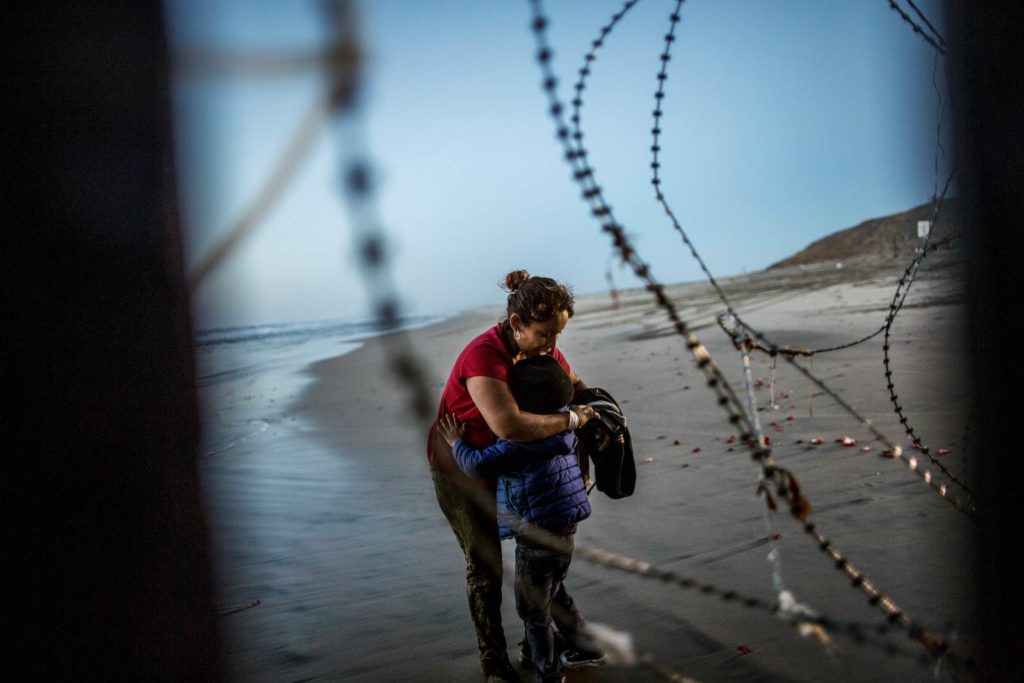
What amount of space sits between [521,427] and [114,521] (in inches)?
57.4

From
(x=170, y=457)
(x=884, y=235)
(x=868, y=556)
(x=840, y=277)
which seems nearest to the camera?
(x=170, y=457)

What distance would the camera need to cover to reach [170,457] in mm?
1311

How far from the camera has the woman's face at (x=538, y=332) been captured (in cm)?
Answer: 259

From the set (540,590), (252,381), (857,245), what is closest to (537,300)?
(540,590)

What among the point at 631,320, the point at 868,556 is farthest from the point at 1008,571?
the point at 631,320

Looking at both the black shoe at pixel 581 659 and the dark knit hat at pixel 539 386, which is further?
the black shoe at pixel 581 659

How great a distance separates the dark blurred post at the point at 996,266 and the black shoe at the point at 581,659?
179 cm

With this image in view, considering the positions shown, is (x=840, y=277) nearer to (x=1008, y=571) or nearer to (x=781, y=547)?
(x=781, y=547)

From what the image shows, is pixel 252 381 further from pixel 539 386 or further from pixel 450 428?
pixel 539 386

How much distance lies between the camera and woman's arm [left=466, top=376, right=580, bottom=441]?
2551 millimetres

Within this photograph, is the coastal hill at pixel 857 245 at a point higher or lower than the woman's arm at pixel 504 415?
higher

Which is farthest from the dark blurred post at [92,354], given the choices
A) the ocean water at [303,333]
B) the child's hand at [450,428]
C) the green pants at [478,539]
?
the ocean water at [303,333]

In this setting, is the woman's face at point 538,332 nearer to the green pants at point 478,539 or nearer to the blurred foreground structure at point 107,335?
the green pants at point 478,539

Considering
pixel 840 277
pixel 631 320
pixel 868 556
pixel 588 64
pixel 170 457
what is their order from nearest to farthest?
pixel 170 457 → pixel 588 64 → pixel 868 556 → pixel 631 320 → pixel 840 277
